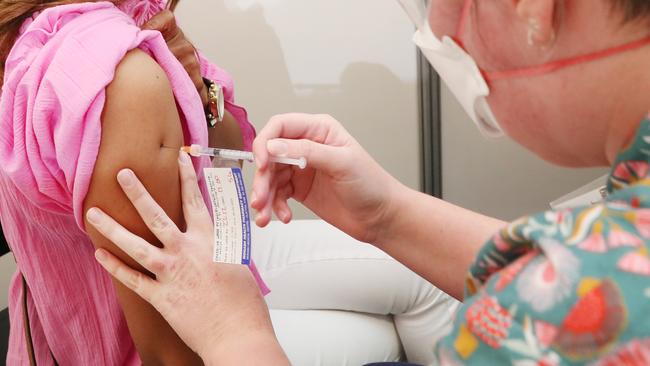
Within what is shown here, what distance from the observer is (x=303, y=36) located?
2.03 m

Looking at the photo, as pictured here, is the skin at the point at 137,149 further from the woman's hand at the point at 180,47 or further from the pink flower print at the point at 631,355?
the pink flower print at the point at 631,355

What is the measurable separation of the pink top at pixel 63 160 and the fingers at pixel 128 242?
38 millimetres

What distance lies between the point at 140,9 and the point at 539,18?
0.72 metres

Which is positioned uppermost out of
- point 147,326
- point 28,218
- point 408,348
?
point 28,218

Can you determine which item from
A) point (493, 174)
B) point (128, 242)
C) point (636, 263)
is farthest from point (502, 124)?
point (493, 174)

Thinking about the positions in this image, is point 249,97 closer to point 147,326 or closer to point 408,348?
point 408,348

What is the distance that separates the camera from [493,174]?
218 centimetres

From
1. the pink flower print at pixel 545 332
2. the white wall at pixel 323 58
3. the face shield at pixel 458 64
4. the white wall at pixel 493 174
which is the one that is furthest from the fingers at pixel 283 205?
the white wall at pixel 493 174

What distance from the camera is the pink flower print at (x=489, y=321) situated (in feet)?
1.46

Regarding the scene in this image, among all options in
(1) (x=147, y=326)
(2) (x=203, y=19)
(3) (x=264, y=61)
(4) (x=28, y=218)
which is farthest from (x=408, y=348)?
(2) (x=203, y=19)

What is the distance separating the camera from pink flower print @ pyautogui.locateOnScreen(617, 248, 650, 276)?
1.36 feet

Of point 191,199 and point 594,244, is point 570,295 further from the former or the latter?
point 191,199

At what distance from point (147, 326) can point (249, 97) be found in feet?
4.18

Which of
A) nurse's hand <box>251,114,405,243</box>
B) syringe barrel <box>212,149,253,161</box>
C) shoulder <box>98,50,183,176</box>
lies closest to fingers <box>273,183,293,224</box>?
nurse's hand <box>251,114,405,243</box>
